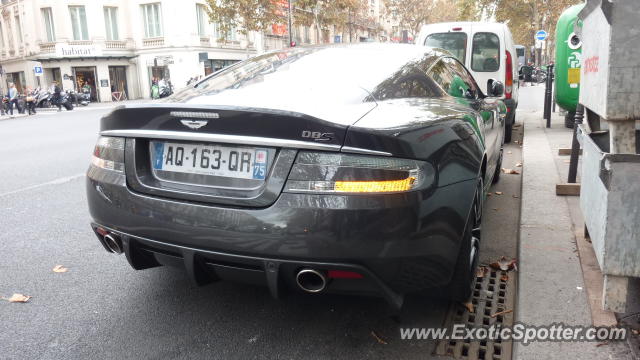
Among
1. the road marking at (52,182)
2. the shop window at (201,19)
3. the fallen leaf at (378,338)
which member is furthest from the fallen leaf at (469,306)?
the shop window at (201,19)

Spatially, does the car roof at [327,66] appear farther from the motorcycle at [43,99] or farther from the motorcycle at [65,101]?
the motorcycle at [43,99]

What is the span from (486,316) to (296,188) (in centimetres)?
137

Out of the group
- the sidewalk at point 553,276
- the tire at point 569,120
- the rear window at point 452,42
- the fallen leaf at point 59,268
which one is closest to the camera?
the sidewalk at point 553,276

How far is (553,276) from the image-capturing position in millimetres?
3098

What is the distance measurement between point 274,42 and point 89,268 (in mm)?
46932

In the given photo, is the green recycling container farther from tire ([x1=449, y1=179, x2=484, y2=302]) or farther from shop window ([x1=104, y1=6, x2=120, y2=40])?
shop window ([x1=104, y1=6, x2=120, y2=40])

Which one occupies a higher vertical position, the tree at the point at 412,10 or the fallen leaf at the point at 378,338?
the tree at the point at 412,10

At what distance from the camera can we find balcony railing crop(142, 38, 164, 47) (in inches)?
1588

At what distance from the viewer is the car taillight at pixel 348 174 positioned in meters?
2.14

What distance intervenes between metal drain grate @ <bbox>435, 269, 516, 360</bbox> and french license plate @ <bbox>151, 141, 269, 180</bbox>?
1.21 metres

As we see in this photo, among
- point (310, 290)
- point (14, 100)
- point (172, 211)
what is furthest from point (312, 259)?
point (14, 100)

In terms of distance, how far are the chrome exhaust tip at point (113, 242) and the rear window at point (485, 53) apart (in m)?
8.16

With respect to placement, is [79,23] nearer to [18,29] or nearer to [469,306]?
[18,29]

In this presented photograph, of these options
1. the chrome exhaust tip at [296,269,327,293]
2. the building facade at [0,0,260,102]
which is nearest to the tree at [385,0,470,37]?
the building facade at [0,0,260,102]
